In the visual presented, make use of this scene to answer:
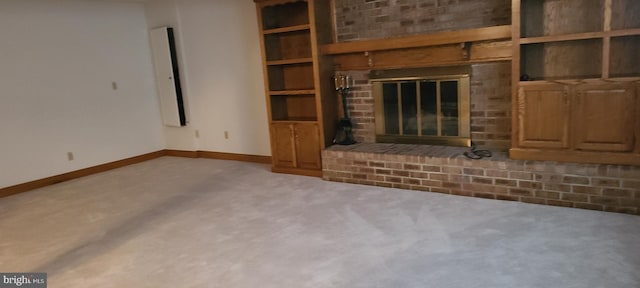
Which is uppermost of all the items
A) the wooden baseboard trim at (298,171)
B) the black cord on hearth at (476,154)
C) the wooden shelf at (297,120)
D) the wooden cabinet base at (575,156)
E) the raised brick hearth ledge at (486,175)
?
the wooden shelf at (297,120)

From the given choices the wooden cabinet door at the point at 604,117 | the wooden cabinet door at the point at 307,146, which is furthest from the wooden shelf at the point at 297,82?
the wooden cabinet door at the point at 604,117

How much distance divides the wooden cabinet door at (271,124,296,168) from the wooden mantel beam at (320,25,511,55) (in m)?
1.01

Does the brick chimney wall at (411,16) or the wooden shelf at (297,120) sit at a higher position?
the brick chimney wall at (411,16)

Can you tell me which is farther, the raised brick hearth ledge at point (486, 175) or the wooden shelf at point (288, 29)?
the wooden shelf at point (288, 29)

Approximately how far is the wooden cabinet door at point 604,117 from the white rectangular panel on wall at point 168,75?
5.01 metres

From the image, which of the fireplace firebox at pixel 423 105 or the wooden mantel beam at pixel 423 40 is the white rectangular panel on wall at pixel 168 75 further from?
the fireplace firebox at pixel 423 105

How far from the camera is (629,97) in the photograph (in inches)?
A: 126

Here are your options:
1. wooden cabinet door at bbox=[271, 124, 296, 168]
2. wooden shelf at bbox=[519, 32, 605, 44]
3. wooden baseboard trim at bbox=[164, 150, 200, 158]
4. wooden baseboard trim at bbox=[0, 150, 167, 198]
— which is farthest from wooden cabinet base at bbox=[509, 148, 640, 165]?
wooden baseboard trim at bbox=[0, 150, 167, 198]

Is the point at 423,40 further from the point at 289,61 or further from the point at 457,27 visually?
the point at 289,61

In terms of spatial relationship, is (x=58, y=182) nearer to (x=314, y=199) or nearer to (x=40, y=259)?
(x=40, y=259)

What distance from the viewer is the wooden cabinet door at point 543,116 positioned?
3451 mm

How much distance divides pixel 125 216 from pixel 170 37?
10.1 ft

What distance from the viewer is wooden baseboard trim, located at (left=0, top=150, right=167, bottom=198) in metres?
5.08

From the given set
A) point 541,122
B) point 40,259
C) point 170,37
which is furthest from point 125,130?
point 541,122
